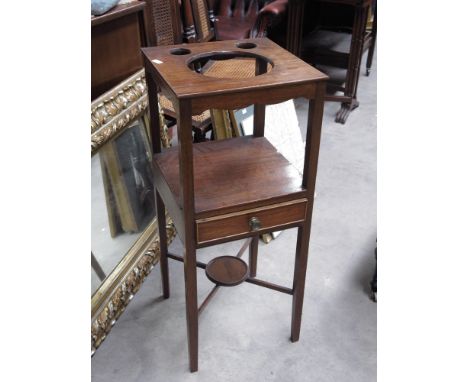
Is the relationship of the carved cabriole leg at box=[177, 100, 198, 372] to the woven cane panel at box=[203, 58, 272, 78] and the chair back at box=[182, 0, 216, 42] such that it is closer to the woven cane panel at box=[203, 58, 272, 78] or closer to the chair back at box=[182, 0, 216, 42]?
the woven cane panel at box=[203, 58, 272, 78]

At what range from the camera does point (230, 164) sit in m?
1.32

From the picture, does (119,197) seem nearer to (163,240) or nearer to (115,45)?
(163,240)

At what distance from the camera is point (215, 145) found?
4.67 feet

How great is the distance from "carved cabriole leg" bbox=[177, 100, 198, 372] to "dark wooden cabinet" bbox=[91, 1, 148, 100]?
617mm

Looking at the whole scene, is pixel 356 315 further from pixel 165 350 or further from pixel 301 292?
pixel 165 350

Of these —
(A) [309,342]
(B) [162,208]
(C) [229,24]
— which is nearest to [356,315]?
(A) [309,342]

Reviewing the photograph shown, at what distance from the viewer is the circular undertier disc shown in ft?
4.83

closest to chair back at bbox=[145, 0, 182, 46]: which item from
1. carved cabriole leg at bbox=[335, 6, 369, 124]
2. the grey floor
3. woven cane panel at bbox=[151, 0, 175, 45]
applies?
woven cane panel at bbox=[151, 0, 175, 45]

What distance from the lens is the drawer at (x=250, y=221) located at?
3.72 feet

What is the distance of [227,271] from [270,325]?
26cm

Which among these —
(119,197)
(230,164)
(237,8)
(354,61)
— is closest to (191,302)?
(230,164)

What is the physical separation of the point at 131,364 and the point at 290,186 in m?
0.78

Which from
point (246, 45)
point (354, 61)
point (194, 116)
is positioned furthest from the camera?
point (354, 61)

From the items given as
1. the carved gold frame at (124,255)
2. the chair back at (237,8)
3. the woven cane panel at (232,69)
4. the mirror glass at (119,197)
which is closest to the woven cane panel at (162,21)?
the woven cane panel at (232,69)
